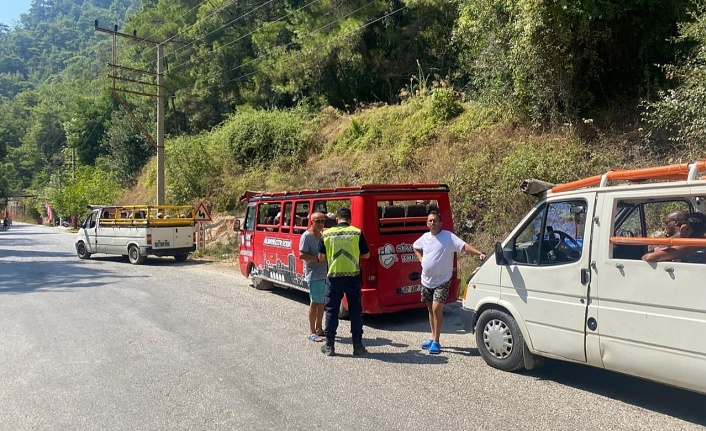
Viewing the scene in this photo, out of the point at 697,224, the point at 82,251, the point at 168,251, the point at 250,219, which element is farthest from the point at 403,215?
the point at 82,251

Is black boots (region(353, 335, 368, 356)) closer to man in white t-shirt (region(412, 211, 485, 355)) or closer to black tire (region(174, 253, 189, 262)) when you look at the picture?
man in white t-shirt (region(412, 211, 485, 355))

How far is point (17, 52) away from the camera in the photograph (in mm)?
155625

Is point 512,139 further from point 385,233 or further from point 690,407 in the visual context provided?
point 690,407

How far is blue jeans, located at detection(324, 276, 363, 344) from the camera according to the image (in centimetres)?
664

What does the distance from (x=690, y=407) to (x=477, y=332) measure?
216 centimetres

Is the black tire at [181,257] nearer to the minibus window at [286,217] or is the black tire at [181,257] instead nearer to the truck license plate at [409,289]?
the minibus window at [286,217]

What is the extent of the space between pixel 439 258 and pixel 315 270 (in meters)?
1.77

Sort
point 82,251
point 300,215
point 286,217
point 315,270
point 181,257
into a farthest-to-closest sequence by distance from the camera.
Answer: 1. point 82,251
2. point 181,257
3. point 286,217
4. point 300,215
5. point 315,270

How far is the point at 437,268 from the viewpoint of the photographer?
6.55 meters

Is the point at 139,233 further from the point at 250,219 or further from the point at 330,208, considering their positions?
the point at 330,208

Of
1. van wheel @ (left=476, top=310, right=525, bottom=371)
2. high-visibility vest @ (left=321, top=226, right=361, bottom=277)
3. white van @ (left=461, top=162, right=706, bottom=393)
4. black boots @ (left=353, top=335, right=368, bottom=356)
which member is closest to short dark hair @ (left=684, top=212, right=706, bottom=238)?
white van @ (left=461, top=162, right=706, bottom=393)

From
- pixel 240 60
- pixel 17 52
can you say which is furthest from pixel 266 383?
pixel 17 52

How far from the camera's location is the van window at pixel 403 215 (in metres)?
8.37

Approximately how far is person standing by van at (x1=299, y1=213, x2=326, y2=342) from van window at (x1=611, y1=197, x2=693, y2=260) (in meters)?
3.68
